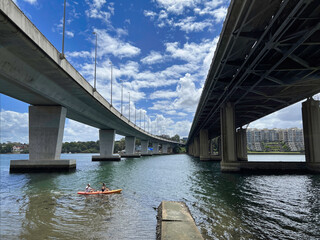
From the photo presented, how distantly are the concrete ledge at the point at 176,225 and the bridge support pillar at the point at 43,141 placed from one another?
27555mm

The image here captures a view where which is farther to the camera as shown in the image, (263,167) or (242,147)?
(242,147)

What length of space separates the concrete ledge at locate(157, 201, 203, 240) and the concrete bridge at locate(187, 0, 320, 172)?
12.6 m

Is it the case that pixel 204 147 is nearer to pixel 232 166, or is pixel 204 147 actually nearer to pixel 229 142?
pixel 232 166

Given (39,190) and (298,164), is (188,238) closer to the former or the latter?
(39,190)

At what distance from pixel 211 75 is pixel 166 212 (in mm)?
21920

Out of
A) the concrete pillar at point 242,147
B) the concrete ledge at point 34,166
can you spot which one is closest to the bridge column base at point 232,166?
the concrete ledge at point 34,166

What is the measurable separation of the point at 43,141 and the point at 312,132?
4128 centimetres

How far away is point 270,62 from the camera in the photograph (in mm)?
24000

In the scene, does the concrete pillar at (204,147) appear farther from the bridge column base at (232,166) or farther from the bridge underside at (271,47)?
the bridge column base at (232,166)

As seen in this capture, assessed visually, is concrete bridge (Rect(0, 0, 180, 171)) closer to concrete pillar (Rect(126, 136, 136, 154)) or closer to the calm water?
the calm water

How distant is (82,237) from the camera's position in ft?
28.6

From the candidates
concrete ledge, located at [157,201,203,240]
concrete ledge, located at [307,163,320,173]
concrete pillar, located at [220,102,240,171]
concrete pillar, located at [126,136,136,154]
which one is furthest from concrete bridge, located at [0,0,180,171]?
concrete pillar, located at [126,136,136,154]

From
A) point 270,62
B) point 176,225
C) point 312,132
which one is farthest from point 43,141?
point 312,132

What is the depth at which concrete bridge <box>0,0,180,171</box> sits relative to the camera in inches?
657
